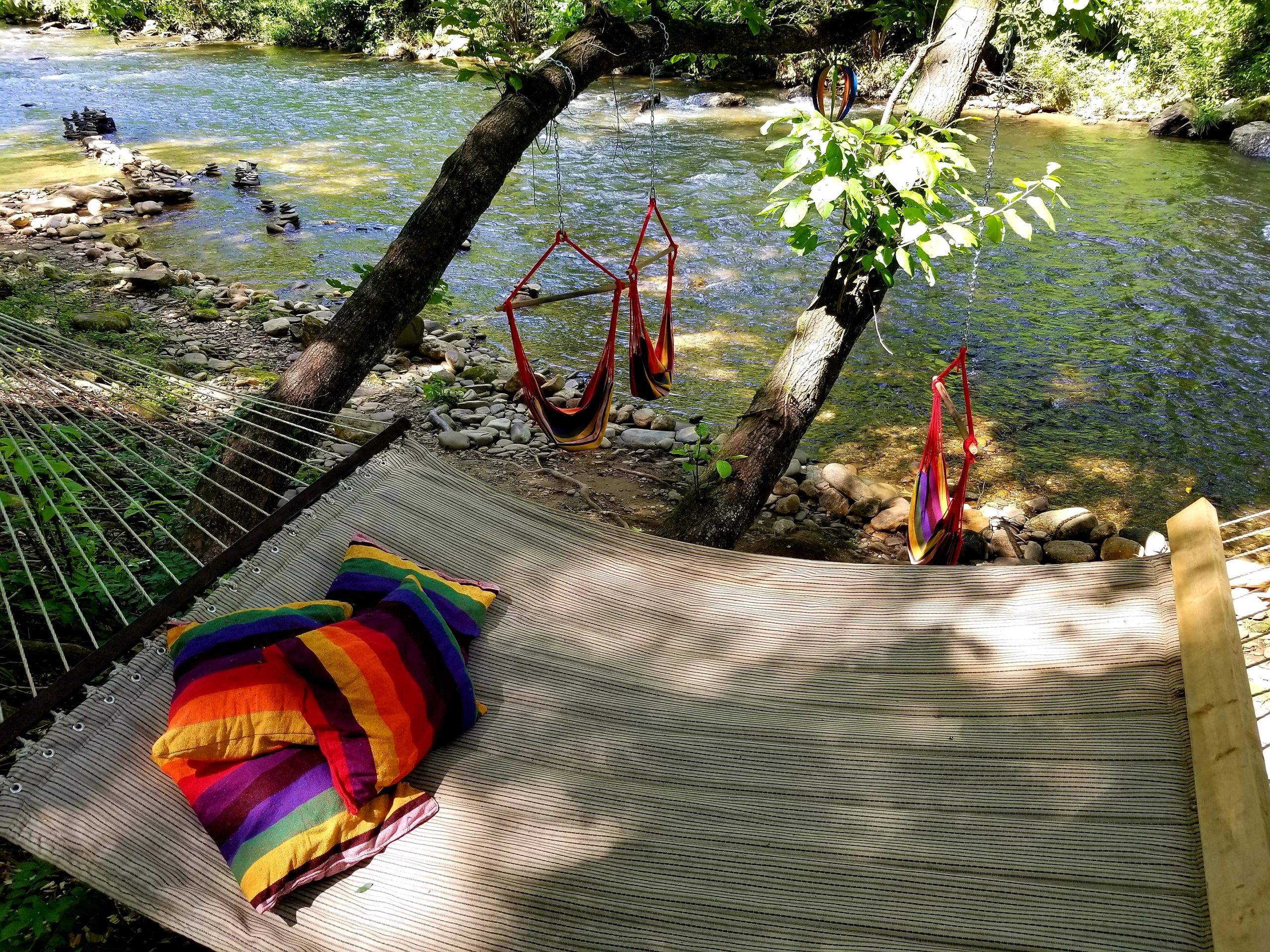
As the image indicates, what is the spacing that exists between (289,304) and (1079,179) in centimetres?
576

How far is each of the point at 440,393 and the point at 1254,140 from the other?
24.2ft

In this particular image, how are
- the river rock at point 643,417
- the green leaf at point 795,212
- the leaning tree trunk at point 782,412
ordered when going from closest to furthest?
the green leaf at point 795,212, the leaning tree trunk at point 782,412, the river rock at point 643,417

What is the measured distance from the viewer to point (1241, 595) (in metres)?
2.45

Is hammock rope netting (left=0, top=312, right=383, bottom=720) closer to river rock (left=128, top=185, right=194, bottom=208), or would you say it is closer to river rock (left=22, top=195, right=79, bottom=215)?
river rock (left=22, top=195, right=79, bottom=215)

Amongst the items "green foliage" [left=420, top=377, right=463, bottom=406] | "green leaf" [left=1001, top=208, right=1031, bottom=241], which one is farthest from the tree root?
"green leaf" [left=1001, top=208, right=1031, bottom=241]

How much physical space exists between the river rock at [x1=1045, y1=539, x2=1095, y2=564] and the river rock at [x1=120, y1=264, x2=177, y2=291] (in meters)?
4.52

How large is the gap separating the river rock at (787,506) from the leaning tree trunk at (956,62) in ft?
4.27

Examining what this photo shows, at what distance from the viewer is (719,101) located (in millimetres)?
9461

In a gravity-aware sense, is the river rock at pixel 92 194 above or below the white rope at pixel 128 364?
below

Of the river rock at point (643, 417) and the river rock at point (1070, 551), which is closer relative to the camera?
the river rock at point (1070, 551)

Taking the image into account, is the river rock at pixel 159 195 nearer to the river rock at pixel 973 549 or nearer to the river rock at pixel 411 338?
the river rock at pixel 411 338

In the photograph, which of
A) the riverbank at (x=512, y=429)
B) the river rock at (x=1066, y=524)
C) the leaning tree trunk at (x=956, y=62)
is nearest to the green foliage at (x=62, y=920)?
the riverbank at (x=512, y=429)

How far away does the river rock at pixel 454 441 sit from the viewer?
3291 mm

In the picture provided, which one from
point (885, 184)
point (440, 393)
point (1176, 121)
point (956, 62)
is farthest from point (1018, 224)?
point (1176, 121)
